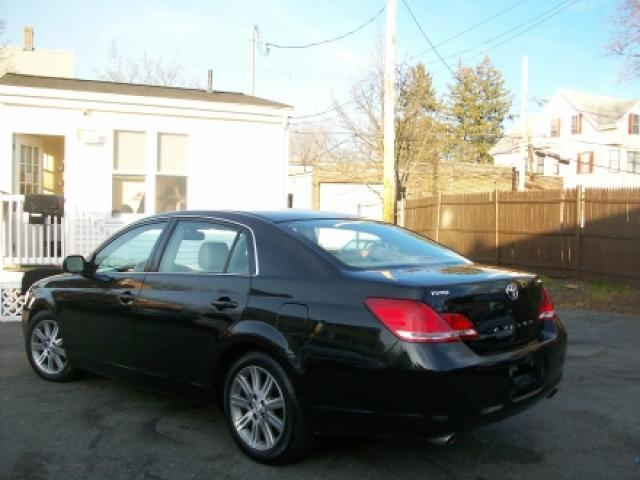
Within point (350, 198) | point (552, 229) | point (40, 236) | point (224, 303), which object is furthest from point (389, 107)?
point (350, 198)

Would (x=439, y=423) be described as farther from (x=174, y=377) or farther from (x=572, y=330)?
(x=572, y=330)

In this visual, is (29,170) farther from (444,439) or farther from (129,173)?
(444,439)

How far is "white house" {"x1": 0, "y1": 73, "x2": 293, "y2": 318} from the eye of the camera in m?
10.4

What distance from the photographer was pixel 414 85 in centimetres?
2873

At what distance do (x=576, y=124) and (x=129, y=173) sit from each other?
39.2 m

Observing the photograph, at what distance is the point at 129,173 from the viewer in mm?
11445

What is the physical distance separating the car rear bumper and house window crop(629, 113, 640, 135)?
44.0 metres

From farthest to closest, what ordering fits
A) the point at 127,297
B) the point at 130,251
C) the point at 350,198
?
the point at 350,198 < the point at 130,251 < the point at 127,297

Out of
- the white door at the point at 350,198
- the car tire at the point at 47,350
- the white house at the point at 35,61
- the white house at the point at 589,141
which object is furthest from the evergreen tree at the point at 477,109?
the car tire at the point at 47,350

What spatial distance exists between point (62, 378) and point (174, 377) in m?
1.82

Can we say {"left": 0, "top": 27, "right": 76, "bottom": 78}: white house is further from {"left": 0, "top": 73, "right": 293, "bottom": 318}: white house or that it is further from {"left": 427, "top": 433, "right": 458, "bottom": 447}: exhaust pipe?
{"left": 427, "top": 433, "right": 458, "bottom": 447}: exhaust pipe

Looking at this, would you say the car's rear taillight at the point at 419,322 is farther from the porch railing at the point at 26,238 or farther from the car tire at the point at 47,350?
the porch railing at the point at 26,238

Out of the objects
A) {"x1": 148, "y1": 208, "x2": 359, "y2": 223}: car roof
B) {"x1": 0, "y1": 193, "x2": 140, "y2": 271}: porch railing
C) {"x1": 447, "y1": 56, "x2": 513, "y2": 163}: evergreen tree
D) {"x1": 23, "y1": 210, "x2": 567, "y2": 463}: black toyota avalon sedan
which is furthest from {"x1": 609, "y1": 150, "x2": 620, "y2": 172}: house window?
{"x1": 148, "y1": 208, "x2": 359, "y2": 223}: car roof

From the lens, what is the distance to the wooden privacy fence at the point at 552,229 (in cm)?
1273
